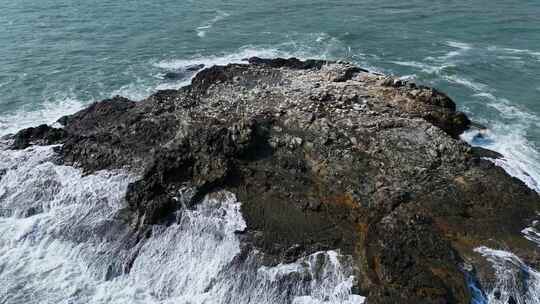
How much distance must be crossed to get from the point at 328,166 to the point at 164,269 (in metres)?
11.1

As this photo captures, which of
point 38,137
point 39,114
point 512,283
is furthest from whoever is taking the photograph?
point 39,114

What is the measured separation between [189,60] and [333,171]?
1137 inches

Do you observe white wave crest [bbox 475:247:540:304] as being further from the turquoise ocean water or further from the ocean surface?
the turquoise ocean water

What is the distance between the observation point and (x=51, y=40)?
58656mm

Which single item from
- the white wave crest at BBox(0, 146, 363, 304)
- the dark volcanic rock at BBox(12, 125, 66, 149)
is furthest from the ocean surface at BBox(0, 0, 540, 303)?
the dark volcanic rock at BBox(12, 125, 66, 149)

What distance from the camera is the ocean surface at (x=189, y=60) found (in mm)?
27641

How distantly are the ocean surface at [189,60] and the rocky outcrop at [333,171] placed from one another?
4.91 ft

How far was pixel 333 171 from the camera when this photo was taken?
28.7m

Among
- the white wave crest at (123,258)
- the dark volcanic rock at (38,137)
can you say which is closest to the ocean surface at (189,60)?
the white wave crest at (123,258)

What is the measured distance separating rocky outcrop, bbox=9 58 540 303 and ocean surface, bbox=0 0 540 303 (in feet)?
4.91

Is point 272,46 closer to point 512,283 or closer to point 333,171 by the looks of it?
point 333,171

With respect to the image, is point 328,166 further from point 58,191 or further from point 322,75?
point 58,191

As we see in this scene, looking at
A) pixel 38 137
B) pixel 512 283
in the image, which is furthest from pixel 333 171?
pixel 38 137

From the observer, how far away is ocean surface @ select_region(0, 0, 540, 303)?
27641mm
